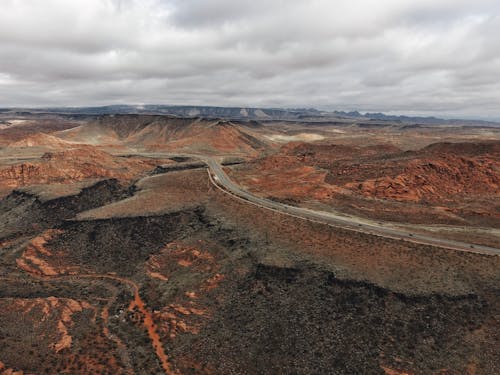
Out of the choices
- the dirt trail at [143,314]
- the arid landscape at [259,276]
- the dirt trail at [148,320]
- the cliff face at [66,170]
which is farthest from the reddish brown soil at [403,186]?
the cliff face at [66,170]

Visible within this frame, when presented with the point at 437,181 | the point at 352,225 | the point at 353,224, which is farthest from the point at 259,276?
the point at 437,181

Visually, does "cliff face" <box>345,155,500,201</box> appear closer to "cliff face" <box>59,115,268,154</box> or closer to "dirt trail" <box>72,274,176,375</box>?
"dirt trail" <box>72,274,176,375</box>

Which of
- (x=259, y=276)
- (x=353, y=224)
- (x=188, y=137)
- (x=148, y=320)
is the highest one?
(x=188, y=137)

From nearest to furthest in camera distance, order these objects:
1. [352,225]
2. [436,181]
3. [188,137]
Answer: [352,225] < [436,181] < [188,137]

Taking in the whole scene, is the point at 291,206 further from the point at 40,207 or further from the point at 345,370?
the point at 40,207

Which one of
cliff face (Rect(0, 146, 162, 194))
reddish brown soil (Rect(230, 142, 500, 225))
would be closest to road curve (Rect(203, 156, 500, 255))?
reddish brown soil (Rect(230, 142, 500, 225))

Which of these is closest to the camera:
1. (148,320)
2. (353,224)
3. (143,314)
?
(148,320)

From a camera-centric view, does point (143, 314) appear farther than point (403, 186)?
No

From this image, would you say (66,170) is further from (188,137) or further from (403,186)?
(188,137)
